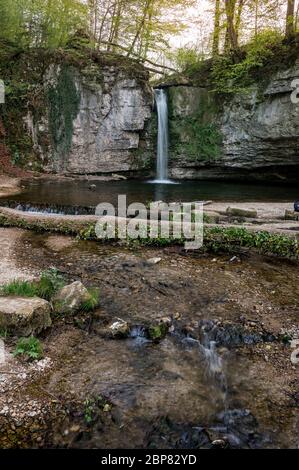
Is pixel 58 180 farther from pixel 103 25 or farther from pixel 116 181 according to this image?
pixel 103 25

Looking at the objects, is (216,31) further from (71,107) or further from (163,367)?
(163,367)

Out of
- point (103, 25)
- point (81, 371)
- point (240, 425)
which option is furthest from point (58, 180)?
point (240, 425)

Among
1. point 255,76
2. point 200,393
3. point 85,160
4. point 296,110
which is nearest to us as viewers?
point 200,393

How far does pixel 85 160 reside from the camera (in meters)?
19.0

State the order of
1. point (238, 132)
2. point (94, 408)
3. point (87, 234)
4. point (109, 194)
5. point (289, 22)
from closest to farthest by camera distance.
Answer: point (94, 408) → point (87, 234) → point (109, 194) → point (289, 22) → point (238, 132)

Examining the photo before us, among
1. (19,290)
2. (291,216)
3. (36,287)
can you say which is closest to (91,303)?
(36,287)

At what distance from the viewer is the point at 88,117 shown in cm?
1861

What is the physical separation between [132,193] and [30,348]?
35.8 ft

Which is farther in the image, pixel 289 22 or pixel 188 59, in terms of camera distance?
pixel 188 59

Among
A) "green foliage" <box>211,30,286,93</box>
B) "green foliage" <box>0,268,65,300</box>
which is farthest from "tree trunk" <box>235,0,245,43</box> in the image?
"green foliage" <box>0,268,65,300</box>

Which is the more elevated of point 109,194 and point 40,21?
point 40,21

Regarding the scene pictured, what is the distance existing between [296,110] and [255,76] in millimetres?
2832

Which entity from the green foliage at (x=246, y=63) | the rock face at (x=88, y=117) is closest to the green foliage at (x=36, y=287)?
the rock face at (x=88, y=117)

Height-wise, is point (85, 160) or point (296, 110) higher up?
point (296, 110)
